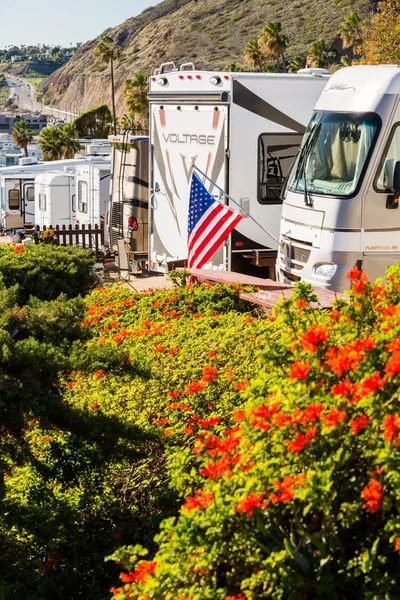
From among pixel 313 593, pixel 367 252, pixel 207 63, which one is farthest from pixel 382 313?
pixel 207 63

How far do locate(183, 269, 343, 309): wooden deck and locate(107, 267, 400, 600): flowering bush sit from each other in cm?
509

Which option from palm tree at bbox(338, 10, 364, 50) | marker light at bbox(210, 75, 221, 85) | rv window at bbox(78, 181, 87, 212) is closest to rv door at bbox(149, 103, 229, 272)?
marker light at bbox(210, 75, 221, 85)

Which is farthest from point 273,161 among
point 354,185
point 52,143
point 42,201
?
point 52,143

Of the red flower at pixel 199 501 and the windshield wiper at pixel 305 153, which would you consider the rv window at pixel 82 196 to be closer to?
the windshield wiper at pixel 305 153

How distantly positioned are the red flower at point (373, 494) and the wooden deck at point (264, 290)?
18.0ft

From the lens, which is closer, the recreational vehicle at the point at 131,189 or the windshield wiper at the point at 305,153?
the windshield wiper at the point at 305,153

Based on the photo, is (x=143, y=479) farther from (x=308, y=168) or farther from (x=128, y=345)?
(x=308, y=168)

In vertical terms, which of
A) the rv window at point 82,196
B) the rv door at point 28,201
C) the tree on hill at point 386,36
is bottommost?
the rv door at point 28,201

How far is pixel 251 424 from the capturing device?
3891 millimetres

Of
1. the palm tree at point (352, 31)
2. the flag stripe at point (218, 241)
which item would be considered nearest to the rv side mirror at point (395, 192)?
the flag stripe at point (218, 241)

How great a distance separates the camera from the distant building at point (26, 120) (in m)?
135

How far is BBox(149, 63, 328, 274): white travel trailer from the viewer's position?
14.1 m

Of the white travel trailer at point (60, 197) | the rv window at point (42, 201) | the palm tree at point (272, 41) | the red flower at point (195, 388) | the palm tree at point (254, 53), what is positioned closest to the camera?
the red flower at point (195, 388)

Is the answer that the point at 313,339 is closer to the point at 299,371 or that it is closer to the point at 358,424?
the point at 299,371
